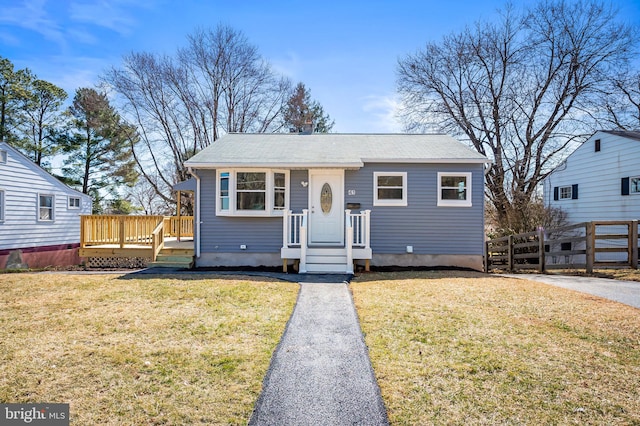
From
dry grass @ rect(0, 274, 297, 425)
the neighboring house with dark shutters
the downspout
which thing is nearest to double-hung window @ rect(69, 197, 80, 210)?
the downspout

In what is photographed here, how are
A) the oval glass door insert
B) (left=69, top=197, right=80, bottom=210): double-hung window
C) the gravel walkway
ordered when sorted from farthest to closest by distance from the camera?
(left=69, top=197, right=80, bottom=210): double-hung window
the oval glass door insert
the gravel walkway

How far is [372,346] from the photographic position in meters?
3.82

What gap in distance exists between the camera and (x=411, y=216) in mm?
9898

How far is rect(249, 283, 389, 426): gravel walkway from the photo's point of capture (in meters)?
2.52

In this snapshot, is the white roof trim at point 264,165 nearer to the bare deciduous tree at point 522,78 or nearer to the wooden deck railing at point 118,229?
the wooden deck railing at point 118,229

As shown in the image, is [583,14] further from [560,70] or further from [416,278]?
[416,278]

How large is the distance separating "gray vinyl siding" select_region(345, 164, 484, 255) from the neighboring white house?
42.4 ft

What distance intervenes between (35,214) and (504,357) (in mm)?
17270

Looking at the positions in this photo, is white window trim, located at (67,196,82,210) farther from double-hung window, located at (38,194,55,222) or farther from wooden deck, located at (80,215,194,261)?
wooden deck, located at (80,215,194,261)

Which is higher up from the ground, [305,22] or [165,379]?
[305,22]

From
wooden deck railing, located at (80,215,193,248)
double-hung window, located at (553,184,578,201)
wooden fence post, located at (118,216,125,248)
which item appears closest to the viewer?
wooden fence post, located at (118,216,125,248)

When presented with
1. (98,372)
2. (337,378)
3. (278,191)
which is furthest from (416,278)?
(98,372)

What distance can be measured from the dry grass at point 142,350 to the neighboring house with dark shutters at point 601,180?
46.8ft

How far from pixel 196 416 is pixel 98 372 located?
1.38 meters
